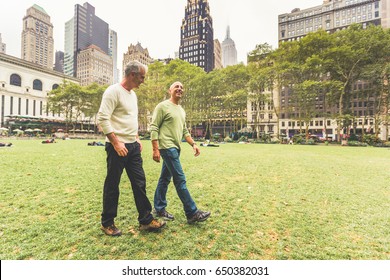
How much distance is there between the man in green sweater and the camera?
294cm

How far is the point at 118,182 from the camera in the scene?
2.57 m

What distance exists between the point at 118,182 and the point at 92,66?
134 meters

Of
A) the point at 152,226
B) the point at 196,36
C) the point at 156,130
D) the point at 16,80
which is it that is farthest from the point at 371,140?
the point at 196,36

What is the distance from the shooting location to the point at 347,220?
318cm

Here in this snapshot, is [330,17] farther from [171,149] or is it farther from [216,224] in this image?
[216,224]

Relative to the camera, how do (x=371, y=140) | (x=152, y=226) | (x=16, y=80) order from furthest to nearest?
(x=16, y=80) → (x=371, y=140) → (x=152, y=226)

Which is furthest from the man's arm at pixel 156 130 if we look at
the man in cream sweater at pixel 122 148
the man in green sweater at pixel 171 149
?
the man in cream sweater at pixel 122 148

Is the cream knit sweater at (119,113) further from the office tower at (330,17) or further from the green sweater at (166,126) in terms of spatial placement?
the office tower at (330,17)

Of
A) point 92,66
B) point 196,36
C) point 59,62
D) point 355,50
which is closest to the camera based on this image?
point 355,50

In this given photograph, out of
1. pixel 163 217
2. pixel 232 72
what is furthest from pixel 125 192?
pixel 232 72

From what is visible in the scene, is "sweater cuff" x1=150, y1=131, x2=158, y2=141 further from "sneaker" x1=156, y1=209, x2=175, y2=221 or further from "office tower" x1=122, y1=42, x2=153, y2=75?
"office tower" x1=122, y1=42, x2=153, y2=75

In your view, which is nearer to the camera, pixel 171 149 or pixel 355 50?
pixel 171 149

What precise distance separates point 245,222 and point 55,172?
612 centimetres
